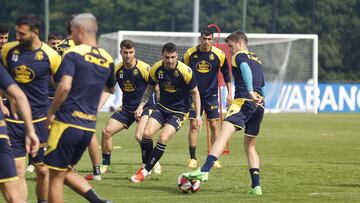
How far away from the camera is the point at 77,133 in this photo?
30.8 ft

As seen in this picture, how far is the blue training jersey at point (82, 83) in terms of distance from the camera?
9359 millimetres

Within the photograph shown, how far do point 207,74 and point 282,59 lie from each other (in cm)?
2376

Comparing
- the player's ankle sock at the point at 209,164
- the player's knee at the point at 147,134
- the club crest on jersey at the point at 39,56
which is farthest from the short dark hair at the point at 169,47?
the club crest on jersey at the point at 39,56

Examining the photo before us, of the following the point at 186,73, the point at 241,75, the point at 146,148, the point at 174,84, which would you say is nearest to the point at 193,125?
the point at 146,148

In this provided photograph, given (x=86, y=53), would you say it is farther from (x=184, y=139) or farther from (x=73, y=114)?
(x=184, y=139)

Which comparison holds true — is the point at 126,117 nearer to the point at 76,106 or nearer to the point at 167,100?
the point at 167,100

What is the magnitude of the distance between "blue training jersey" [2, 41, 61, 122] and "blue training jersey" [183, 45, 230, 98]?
23.4 feet

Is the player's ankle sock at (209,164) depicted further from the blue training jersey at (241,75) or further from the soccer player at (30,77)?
the soccer player at (30,77)

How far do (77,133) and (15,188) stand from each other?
92 cm

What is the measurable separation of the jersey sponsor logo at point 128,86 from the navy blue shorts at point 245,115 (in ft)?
10.1

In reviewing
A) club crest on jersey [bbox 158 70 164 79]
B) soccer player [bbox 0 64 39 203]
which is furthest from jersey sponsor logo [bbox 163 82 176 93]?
soccer player [bbox 0 64 39 203]

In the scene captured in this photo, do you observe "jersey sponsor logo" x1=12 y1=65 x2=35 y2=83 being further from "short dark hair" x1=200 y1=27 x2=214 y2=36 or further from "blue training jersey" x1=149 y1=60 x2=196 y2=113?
"short dark hair" x1=200 y1=27 x2=214 y2=36

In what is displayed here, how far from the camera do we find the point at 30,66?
1023 cm

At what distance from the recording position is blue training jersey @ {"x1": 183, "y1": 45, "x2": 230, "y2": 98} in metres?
17.3
